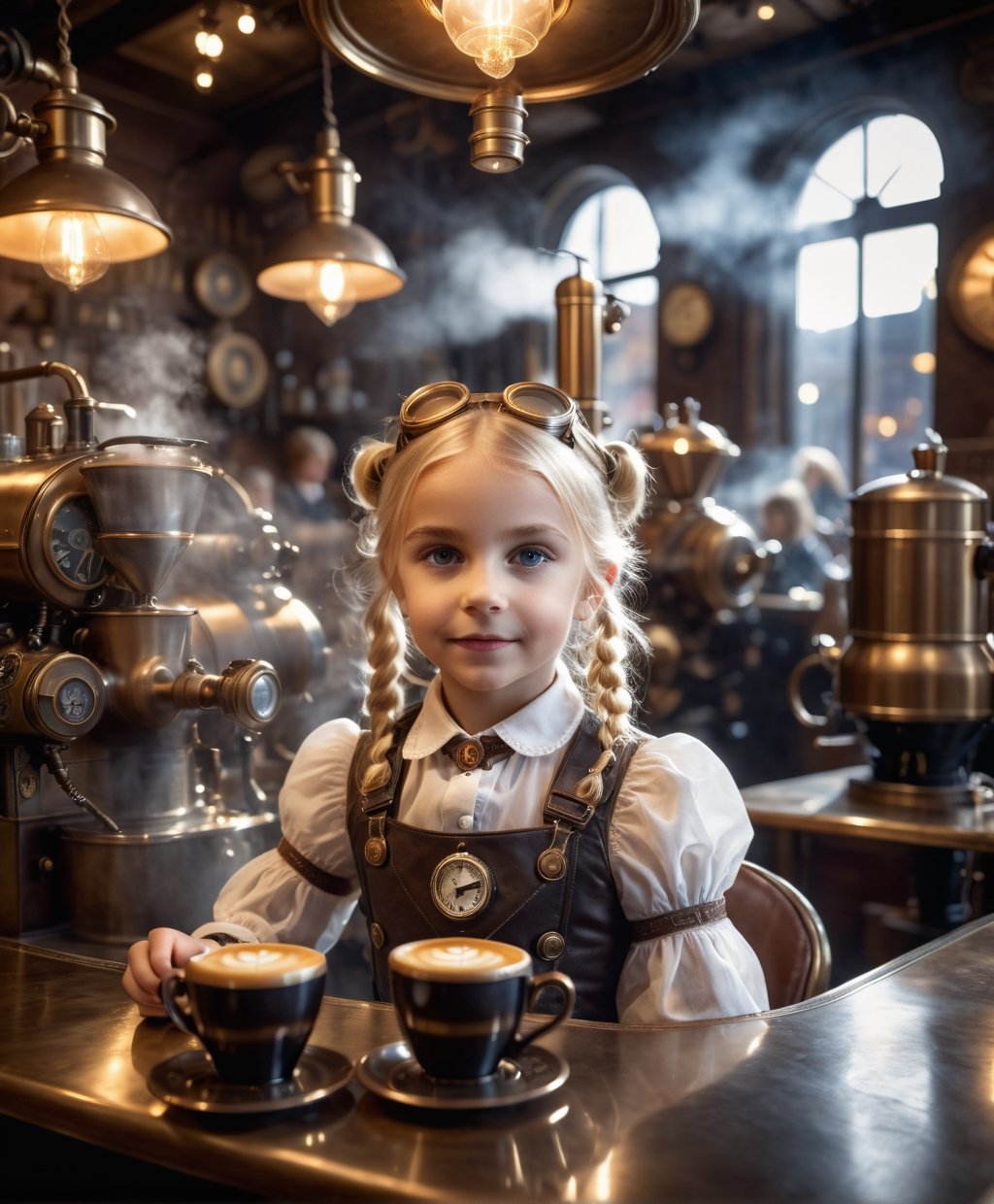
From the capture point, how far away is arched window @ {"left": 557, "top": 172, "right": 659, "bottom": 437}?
703 cm

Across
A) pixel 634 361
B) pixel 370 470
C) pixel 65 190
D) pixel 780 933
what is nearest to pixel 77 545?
pixel 370 470

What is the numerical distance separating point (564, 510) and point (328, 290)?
1878 mm

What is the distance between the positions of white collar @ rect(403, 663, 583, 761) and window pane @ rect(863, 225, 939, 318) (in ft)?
17.0

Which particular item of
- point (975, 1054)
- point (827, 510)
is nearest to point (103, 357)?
point (827, 510)

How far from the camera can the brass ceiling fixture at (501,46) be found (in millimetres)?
1157

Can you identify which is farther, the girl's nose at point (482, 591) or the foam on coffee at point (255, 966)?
the girl's nose at point (482, 591)

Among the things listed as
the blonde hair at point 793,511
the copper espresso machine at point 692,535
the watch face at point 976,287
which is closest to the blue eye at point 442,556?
the copper espresso machine at point 692,535

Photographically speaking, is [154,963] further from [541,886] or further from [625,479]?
[625,479]

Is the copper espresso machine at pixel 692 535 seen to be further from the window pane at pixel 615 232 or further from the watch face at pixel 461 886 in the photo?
the window pane at pixel 615 232

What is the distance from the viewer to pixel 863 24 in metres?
5.82

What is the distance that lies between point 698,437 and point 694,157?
3.26 meters

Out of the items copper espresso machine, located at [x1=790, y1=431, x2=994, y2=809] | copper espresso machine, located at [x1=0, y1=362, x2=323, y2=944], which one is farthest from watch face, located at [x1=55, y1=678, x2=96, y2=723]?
copper espresso machine, located at [x1=790, y1=431, x2=994, y2=809]

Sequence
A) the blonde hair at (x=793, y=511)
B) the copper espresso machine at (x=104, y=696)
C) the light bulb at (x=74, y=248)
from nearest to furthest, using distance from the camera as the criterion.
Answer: the copper espresso machine at (x=104, y=696) → the light bulb at (x=74, y=248) → the blonde hair at (x=793, y=511)

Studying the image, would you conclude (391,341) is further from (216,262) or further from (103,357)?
(103,357)
